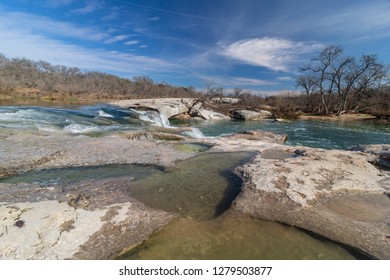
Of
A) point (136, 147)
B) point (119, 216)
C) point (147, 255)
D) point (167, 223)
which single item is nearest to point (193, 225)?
point (167, 223)

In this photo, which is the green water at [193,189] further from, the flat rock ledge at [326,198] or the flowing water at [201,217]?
the flat rock ledge at [326,198]

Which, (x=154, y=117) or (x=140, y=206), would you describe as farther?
(x=154, y=117)

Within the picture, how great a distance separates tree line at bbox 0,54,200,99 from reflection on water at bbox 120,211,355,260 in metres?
46.1

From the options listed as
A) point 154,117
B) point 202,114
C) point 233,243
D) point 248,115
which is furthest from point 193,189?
point 248,115

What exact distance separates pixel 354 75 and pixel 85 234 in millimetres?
42126

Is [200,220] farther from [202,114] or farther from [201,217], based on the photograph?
[202,114]

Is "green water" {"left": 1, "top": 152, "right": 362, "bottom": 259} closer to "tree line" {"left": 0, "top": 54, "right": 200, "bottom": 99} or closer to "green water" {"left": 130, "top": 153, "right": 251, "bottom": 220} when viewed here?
"green water" {"left": 130, "top": 153, "right": 251, "bottom": 220}

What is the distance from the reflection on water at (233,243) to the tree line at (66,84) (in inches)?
1815

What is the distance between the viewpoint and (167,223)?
3.16 m

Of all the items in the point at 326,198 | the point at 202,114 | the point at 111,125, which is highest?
the point at 202,114

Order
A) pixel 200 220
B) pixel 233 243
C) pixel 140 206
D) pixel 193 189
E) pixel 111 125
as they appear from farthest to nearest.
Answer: pixel 111 125, pixel 193 189, pixel 140 206, pixel 200 220, pixel 233 243

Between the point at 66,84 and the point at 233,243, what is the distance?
72.7m

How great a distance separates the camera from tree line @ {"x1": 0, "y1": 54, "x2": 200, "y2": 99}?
166 ft

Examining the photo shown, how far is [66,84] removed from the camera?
6397 centimetres
